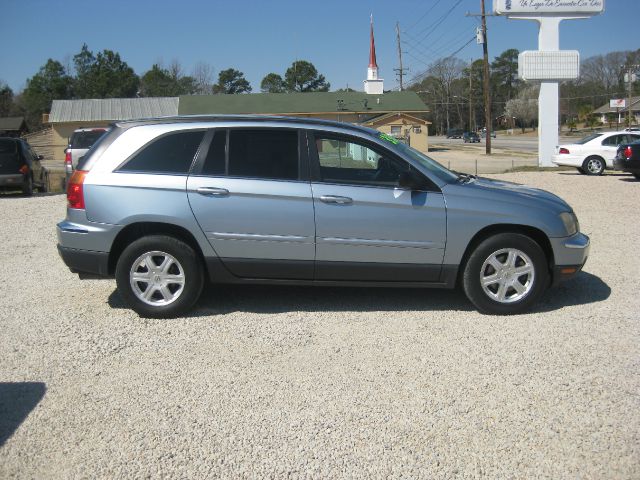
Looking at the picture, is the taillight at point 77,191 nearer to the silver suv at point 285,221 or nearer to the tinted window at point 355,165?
the silver suv at point 285,221

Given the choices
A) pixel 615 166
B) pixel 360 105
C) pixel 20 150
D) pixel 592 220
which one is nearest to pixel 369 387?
pixel 592 220

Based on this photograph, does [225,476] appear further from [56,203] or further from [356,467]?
[56,203]

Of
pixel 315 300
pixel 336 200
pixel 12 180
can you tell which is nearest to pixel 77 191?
A: pixel 336 200

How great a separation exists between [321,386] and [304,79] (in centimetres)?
9770

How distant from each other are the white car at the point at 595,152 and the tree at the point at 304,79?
79.4 metres

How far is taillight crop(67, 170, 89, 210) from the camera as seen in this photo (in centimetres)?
571

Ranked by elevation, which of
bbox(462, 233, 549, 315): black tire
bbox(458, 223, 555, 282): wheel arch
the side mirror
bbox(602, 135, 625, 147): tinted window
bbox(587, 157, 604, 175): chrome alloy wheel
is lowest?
bbox(462, 233, 549, 315): black tire

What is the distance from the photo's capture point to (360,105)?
183 feet

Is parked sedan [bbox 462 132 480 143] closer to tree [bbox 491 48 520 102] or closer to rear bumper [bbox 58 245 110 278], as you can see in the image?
tree [bbox 491 48 520 102]

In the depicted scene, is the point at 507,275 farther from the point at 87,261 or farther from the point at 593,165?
the point at 593,165

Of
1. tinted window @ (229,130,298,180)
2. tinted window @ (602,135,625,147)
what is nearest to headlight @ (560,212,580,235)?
tinted window @ (229,130,298,180)

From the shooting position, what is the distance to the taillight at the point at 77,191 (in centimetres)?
571

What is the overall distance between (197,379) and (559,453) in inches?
93.2

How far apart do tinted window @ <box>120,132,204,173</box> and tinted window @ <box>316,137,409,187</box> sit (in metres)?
1.17
